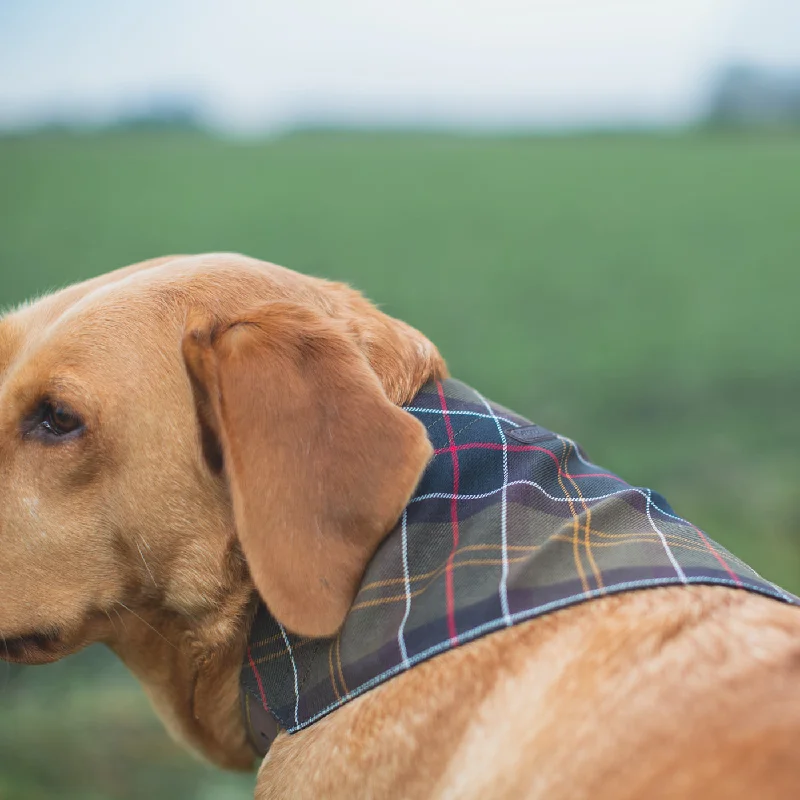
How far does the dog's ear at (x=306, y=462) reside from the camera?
1.88 meters

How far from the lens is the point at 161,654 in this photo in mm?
2291

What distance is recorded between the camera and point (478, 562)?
1887 mm

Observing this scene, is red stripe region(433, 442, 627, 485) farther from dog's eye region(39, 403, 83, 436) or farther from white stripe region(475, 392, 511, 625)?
dog's eye region(39, 403, 83, 436)

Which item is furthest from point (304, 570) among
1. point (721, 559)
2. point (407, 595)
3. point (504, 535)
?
point (721, 559)

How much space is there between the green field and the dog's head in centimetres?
220

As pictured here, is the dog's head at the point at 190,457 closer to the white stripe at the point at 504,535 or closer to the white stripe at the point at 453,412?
the white stripe at the point at 453,412

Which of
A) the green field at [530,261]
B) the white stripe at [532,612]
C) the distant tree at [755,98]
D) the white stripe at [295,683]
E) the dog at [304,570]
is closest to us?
the dog at [304,570]

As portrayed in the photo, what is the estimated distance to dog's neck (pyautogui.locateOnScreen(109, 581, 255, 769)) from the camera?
215 cm

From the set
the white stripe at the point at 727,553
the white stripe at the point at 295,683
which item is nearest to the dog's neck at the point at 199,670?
the white stripe at the point at 295,683

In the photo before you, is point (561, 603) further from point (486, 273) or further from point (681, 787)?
point (486, 273)

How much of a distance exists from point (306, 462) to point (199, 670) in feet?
2.37

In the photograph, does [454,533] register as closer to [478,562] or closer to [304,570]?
[478,562]

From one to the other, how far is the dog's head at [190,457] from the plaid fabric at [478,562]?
0.32 feet

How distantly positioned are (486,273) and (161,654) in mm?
8768
